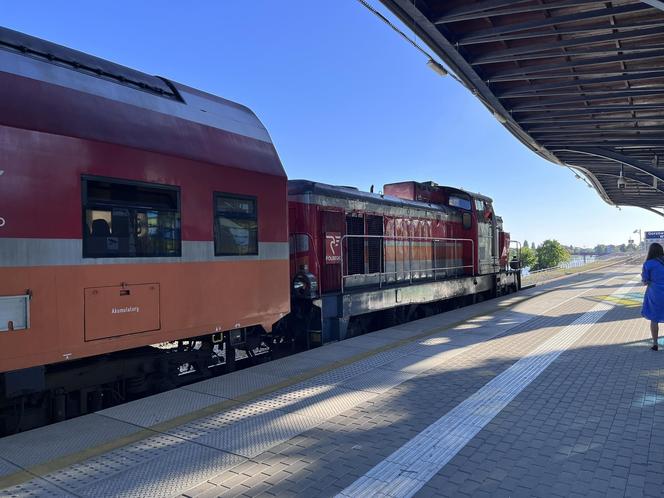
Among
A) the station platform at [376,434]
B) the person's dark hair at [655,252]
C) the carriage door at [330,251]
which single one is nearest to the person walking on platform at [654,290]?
the person's dark hair at [655,252]

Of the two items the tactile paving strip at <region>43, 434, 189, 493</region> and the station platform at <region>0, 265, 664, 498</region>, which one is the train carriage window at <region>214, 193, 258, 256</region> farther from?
the tactile paving strip at <region>43, 434, 189, 493</region>

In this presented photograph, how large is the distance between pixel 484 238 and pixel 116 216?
40.7 feet

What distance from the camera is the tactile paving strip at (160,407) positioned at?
4508 mm

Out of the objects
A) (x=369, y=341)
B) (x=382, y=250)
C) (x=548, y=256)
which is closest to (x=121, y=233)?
(x=369, y=341)

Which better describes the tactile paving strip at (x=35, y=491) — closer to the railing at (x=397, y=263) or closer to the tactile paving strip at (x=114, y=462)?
the tactile paving strip at (x=114, y=462)

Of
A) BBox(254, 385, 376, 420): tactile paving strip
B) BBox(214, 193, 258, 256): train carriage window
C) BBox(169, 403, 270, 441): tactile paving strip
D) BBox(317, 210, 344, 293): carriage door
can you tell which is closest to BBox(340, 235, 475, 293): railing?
BBox(317, 210, 344, 293): carriage door

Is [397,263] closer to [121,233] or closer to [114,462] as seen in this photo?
[121,233]

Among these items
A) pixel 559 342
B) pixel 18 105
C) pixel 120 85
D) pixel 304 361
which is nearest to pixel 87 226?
pixel 18 105

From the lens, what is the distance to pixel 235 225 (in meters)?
5.92

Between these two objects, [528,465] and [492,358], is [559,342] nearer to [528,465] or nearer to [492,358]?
[492,358]

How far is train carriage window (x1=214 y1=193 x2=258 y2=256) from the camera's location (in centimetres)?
568

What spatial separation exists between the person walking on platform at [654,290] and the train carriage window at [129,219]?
732 centimetres

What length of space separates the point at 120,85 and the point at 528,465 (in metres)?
5.50

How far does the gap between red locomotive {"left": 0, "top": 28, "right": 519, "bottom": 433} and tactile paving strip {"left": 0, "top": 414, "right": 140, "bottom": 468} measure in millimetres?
378
